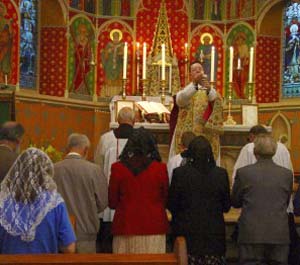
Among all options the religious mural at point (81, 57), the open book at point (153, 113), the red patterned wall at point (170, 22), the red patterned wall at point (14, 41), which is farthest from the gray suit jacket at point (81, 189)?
the red patterned wall at point (170, 22)

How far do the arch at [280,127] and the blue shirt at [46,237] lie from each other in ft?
37.0

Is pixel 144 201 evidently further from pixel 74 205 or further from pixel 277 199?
pixel 277 199

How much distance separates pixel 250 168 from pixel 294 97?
10.2 meters

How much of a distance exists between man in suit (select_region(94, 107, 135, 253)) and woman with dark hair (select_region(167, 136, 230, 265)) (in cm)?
123

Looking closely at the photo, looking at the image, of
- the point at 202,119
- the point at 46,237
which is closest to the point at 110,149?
the point at 202,119

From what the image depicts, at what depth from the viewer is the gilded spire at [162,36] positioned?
15.3 m

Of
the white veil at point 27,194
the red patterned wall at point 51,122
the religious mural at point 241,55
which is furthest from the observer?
the religious mural at point 241,55

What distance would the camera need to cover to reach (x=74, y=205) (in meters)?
5.86

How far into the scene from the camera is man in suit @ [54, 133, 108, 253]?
19.1 feet

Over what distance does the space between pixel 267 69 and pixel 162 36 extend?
7.70ft

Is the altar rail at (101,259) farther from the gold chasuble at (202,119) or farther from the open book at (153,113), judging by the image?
the open book at (153,113)

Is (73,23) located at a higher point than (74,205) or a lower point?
higher

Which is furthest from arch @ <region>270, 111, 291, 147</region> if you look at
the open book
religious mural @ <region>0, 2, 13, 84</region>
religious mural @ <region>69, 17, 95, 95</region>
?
the open book

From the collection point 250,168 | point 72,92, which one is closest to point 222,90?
point 72,92
